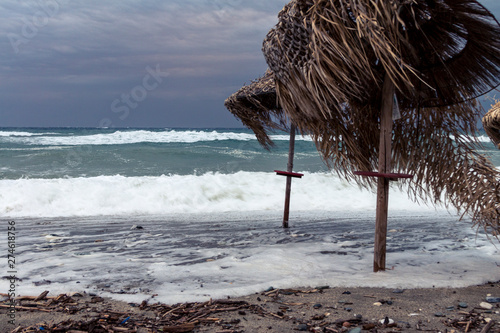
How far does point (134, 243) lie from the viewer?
5.30 m

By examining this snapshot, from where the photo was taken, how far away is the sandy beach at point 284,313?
8.27 feet

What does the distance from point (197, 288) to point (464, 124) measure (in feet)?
10.6

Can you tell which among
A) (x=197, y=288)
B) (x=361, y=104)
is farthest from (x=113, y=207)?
(x=361, y=104)

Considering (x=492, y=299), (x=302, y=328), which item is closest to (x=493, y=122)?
(x=492, y=299)

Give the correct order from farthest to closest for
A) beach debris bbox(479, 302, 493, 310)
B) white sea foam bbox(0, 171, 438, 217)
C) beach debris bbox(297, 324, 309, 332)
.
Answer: white sea foam bbox(0, 171, 438, 217) < beach debris bbox(479, 302, 493, 310) < beach debris bbox(297, 324, 309, 332)

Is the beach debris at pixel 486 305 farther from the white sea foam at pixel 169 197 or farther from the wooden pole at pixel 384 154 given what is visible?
the white sea foam at pixel 169 197

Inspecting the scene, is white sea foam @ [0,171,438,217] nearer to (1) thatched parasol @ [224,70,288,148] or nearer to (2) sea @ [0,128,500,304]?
(2) sea @ [0,128,500,304]

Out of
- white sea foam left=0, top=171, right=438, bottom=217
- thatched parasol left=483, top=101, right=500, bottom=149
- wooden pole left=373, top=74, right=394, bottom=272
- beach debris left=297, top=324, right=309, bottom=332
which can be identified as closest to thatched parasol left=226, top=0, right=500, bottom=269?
wooden pole left=373, top=74, right=394, bottom=272

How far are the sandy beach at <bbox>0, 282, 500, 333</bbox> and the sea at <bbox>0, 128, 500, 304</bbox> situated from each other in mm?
192

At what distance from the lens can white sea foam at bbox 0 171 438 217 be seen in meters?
8.66

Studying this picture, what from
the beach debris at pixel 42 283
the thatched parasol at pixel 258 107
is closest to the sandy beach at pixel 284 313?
the beach debris at pixel 42 283

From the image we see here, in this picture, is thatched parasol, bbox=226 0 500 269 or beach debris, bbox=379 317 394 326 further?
thatched parasol, bbox=226 0 500 269

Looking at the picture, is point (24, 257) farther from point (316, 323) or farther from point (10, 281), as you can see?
point (316, 323)

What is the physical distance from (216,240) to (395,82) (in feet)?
10.4
